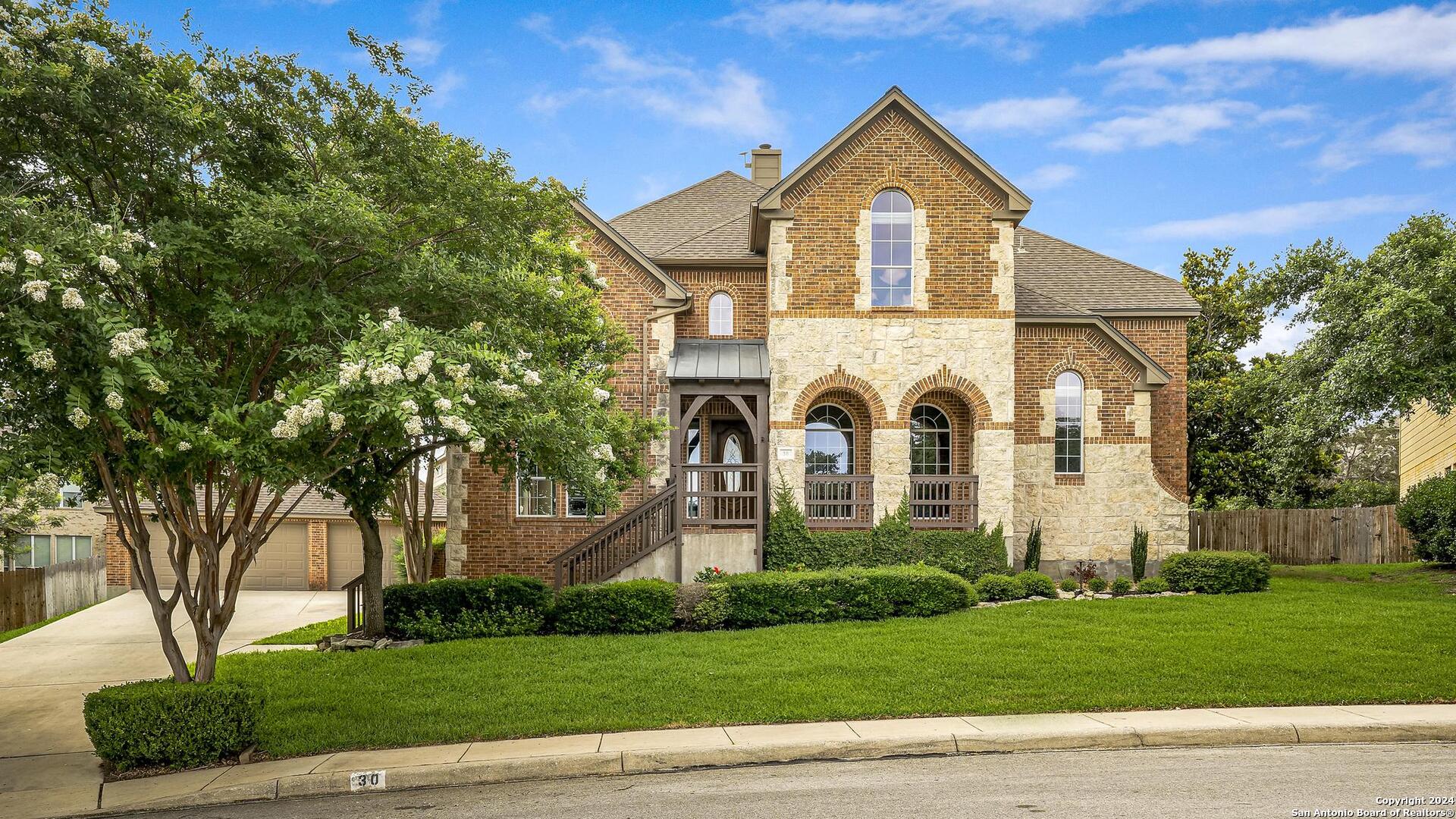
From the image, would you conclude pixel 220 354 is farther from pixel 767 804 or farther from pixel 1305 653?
pixel 1305 653

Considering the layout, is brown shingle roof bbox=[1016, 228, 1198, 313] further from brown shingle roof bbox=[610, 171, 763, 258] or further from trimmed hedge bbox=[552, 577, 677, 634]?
trimmed hedge bbox=[552, 577, 677, 634]

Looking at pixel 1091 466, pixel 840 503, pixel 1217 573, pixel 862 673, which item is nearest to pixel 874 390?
pixel 840 503

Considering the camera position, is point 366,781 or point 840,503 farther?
point 840,503

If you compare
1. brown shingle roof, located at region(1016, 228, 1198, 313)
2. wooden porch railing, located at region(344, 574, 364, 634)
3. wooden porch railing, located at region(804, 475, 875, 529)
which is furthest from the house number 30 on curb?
brown shingle roof, located at region(1016, 228, 1198, 313)

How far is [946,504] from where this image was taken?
1912cm

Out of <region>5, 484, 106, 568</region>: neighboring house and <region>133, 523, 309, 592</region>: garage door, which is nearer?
<region>133, 523, 309, 592</region>: garage door

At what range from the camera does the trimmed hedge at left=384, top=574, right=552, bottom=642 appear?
15.0 metres

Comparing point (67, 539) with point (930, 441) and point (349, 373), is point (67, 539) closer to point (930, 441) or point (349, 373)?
point (930, 441)

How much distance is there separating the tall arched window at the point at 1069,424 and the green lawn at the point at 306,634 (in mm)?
15151

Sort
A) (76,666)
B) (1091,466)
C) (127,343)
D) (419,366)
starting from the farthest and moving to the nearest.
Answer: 1. (1091,466)
2. (76,666)
3. (419,366)
4. (127,343)

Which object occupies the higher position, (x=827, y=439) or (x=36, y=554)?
(x=827, y=439)

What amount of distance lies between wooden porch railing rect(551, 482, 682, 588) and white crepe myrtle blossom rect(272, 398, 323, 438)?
9847 millimetres

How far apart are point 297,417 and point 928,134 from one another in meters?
15.1

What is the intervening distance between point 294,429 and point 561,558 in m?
9.97
